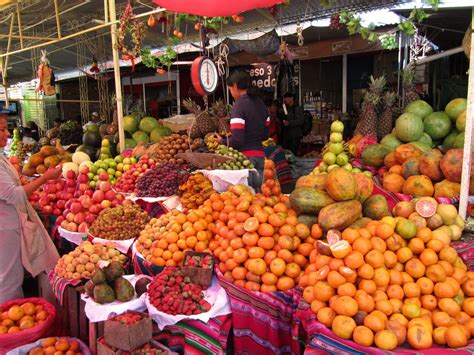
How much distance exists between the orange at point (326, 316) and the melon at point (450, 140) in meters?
2.65

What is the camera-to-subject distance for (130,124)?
664cm

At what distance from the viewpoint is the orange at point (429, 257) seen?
7.27ft

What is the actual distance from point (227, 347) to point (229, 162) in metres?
2.02

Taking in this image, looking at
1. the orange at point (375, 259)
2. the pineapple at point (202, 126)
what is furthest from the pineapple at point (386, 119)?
the orange at point (375, 259)

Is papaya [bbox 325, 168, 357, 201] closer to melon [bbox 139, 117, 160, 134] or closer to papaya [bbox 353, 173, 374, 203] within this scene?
papaya [bbox 353, 173, 374, 203]

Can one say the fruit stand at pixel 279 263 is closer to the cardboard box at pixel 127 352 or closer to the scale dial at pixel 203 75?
the cardboard box at pixel 127 352

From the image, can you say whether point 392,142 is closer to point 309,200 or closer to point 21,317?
point 309,200

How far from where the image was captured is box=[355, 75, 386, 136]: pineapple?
4.51 m

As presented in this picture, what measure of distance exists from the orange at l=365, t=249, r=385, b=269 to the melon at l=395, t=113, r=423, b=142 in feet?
7.02

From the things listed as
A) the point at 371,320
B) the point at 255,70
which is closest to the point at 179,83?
the point at 255,70

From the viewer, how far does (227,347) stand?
8.99ft

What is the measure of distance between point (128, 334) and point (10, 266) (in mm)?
2023

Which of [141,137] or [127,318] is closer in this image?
[127,318]

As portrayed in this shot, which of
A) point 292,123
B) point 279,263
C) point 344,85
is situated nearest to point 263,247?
point 279,263
